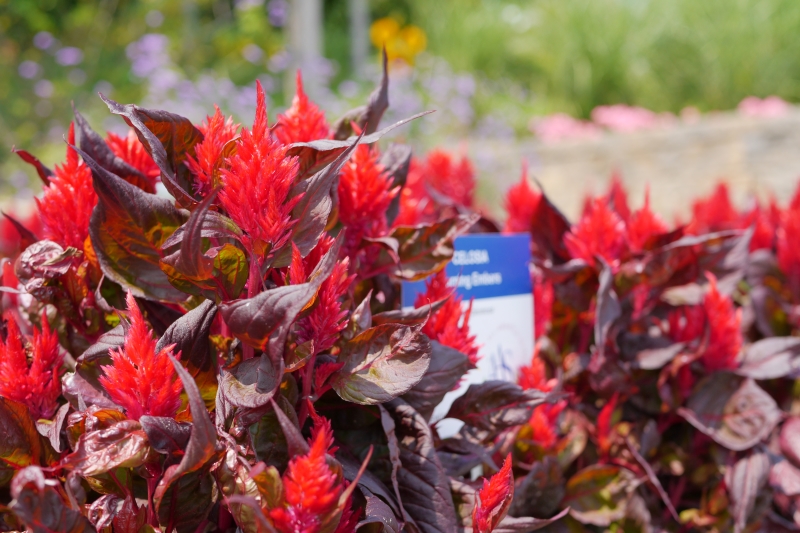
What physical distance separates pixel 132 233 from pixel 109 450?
0.97 feet

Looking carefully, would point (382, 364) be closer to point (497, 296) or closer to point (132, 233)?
point (132, 233)

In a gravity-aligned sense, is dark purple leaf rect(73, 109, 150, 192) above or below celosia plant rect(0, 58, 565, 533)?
above

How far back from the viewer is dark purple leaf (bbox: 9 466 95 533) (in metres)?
0.68

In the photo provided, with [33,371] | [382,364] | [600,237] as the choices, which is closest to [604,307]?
[600,237]

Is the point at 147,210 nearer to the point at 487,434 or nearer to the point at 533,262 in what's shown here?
the point at 487,434

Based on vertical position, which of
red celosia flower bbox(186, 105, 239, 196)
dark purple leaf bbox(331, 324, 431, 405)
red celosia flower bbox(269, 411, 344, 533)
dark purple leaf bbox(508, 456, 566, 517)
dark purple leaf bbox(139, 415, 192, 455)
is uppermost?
red celosia flower bbox(186, 105, 239, 196)

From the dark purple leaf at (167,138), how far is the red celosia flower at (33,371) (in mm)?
276

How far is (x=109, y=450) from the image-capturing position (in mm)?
761

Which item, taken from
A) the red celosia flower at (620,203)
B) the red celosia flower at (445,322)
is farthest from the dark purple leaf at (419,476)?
the red celosia flower at (620,203)

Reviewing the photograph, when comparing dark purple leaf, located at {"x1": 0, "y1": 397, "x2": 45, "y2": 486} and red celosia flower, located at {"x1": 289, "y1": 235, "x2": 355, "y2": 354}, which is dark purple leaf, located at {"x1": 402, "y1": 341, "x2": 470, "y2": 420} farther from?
dark purple leaf, located at {"x1": 0, "y1": 397, "x2": 45, "y2": 486}

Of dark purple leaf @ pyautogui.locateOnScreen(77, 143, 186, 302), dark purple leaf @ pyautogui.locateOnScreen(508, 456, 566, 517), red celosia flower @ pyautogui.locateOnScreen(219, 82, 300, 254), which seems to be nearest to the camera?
red celosia flower @ pyautogui.locateOnScreen(219, 82, 300, 254)

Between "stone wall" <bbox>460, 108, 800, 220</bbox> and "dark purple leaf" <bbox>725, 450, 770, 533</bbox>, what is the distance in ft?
10.7

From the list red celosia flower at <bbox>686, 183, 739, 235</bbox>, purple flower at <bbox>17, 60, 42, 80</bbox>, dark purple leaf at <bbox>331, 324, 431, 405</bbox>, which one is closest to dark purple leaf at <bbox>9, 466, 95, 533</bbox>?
dark purple leaf at <bbox>331, 324, 431, 405</bbox>

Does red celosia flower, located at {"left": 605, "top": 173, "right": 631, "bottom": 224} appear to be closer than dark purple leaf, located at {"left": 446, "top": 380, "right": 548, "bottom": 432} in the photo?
No
